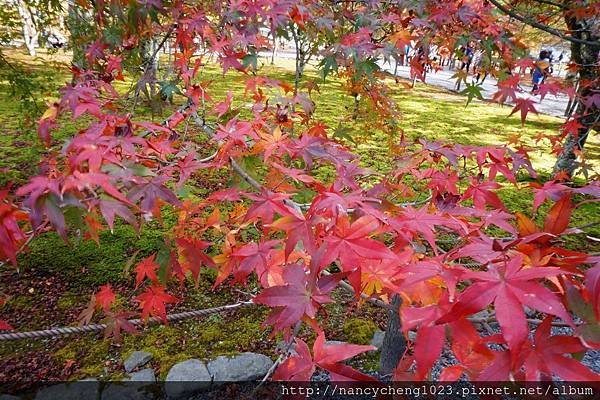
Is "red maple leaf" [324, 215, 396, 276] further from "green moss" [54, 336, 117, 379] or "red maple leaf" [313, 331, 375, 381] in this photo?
"green moss" [54, 336, 117, 379]

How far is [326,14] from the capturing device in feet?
8.10

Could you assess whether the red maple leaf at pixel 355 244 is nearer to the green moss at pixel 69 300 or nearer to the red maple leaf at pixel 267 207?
the red maple leaf at pixel 267 207

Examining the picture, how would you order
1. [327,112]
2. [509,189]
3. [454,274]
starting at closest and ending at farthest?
1. [454,274]
2. [509,189]
3. [327,112]

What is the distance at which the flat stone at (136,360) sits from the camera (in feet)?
7.48

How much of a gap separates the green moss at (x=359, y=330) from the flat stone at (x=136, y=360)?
50.8 inches

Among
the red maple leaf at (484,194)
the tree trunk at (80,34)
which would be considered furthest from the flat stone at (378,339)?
the tree trunk at (80,34)

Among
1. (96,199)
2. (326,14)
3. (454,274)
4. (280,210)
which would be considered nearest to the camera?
(454,274)

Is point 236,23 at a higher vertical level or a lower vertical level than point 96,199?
higher

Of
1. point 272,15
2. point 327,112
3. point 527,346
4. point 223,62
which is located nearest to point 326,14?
point 272,15

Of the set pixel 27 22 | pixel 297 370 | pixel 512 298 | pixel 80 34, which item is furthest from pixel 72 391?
pixel 27 22

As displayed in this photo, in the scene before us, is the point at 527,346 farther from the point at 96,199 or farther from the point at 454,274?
the point at 96,199

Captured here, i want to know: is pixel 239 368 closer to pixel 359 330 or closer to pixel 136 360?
pixel 136 360

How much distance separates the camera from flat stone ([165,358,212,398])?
2141mm

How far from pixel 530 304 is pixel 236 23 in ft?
6.43
